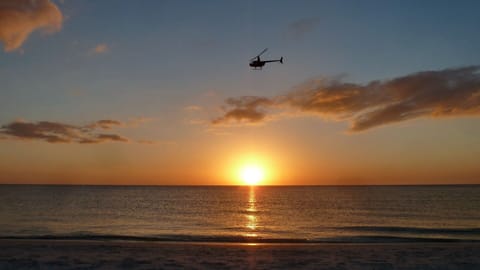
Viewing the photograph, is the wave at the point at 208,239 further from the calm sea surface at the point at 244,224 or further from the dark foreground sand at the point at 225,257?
the dark foreground sand at the point at 225,257

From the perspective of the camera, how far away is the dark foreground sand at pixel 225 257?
17266 millimetres

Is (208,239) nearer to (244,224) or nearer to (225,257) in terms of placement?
(225,257)

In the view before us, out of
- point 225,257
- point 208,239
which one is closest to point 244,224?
point 208,239

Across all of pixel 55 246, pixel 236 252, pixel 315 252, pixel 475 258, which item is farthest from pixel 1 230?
pixel 475 258

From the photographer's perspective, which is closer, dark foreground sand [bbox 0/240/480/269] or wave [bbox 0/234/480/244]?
dark foreground sand [bbox 0/240/480/269]

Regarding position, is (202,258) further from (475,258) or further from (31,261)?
(475,258)

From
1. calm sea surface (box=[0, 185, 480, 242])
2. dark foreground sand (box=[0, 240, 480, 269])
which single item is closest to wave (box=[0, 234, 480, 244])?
calm sea surface (box=[0, 185, 480, 242])

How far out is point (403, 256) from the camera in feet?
65.8

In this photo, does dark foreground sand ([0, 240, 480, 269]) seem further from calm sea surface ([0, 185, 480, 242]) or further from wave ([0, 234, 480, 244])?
calm sea surface ([0, 185, 480, 242])

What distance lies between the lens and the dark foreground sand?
17266mm

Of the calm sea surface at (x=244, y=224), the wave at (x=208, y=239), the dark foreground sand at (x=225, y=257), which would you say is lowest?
the calm sea surface at (x=244, y=224)

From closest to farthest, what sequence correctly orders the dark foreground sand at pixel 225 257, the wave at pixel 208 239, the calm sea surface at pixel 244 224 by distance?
the dark foreground sand at pixel 225 257 < the wave at pixel 208 239 < the calm sea surface at pixel 244 224

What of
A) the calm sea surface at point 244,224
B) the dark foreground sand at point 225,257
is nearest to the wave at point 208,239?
the calm sea surface at point 244,224

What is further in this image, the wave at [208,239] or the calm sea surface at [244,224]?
the calm sea surface at [244,224]
